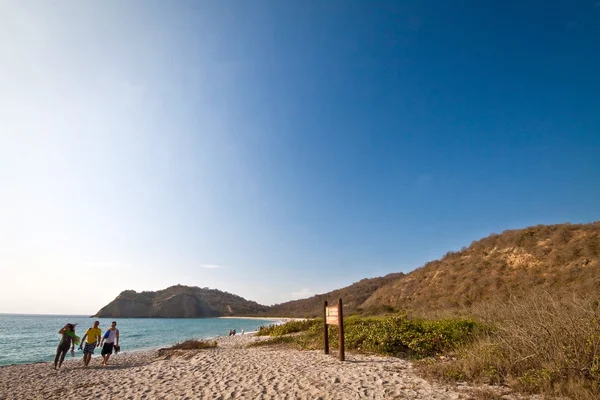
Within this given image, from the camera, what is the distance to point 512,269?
2750cm

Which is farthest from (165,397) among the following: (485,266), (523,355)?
(485,266)

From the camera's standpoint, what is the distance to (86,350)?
43.1 ft

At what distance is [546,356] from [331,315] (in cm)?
674

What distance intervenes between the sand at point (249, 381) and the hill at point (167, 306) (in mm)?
137471

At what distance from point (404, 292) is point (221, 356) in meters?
30.4

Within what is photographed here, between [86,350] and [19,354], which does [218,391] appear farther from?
[19,354]

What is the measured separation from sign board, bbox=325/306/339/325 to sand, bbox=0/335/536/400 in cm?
121

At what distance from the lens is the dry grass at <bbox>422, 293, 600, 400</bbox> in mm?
5660

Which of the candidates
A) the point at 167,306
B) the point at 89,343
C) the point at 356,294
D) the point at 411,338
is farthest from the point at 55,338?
the point at 167,306

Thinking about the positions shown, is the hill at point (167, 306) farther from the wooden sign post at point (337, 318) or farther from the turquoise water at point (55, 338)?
the wooden sign post at point (337, 318)

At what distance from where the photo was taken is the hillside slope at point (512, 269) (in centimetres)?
2194

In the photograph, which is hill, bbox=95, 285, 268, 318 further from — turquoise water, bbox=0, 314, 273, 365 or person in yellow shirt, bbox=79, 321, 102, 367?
person in yellow shirt, bbox=79, 321, 102, 367

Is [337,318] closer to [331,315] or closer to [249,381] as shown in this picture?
[331,315]

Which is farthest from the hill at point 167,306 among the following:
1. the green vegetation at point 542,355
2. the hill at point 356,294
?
the green vegetation at point 542,355
